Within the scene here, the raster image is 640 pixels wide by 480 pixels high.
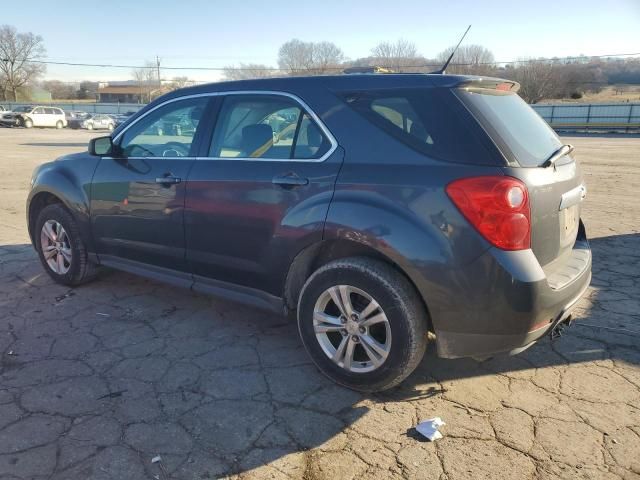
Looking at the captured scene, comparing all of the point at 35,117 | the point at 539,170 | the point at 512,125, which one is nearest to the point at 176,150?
the point at 512,125

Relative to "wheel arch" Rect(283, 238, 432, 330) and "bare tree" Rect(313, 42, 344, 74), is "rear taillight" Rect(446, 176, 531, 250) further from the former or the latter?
"bare tree" Rect(313, 42, 344, 74)

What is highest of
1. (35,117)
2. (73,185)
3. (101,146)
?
(35,117)

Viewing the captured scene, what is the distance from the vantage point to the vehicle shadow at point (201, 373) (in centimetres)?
255

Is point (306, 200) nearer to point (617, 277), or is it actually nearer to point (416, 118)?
point (416, 118)

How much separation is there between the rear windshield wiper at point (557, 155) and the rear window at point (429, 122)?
1.31 feet

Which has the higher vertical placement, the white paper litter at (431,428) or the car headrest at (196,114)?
the car headrest at (196,114)

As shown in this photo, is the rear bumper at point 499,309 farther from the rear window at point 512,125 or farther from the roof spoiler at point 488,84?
the roof spoiler at point 488,84

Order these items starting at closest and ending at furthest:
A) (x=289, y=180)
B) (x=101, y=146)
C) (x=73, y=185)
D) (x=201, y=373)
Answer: (x=289, y=180), (x=201, y=373), (x=101, y=146), (x=73, y=185)

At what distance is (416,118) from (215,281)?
5.90 feet

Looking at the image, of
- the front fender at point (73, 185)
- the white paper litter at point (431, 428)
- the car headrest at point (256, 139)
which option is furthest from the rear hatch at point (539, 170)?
the front fender at point (73, 185)

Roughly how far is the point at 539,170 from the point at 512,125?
13.1 inches

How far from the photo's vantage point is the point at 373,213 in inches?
108

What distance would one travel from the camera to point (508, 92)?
3164 mm

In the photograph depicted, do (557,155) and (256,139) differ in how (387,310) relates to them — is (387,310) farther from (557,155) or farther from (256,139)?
(256,139)
